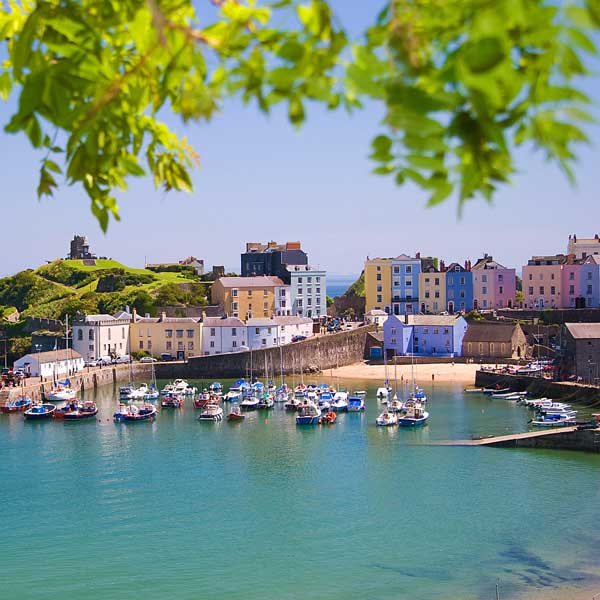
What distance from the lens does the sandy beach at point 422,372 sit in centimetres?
4562

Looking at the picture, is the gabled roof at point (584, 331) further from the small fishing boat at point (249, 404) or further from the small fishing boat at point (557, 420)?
the small fishing boat at point (249, 404)

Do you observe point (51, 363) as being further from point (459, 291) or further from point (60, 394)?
point (459, 291)

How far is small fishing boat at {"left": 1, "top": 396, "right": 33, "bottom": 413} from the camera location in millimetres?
38000

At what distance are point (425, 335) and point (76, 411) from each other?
23397mm

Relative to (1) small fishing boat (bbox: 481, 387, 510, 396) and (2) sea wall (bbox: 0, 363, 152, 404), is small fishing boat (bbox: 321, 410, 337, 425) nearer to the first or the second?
(1) small fishing boat (bbox: 481, 387, 510, 396)

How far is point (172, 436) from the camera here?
31.3 metres

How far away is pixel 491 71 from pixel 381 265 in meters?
57.6

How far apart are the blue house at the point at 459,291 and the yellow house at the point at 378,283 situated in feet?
13.9

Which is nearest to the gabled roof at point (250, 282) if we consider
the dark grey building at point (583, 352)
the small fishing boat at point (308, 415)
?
the small fishing boat at point (308, 415)

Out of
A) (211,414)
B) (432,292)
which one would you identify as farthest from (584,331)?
(432,292)

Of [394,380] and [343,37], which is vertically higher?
[343,37]

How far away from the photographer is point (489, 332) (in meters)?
→ 50.4

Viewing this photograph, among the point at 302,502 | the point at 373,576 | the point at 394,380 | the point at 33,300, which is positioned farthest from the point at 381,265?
the point at 373,576

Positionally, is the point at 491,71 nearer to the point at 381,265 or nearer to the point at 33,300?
the point at 381,265
